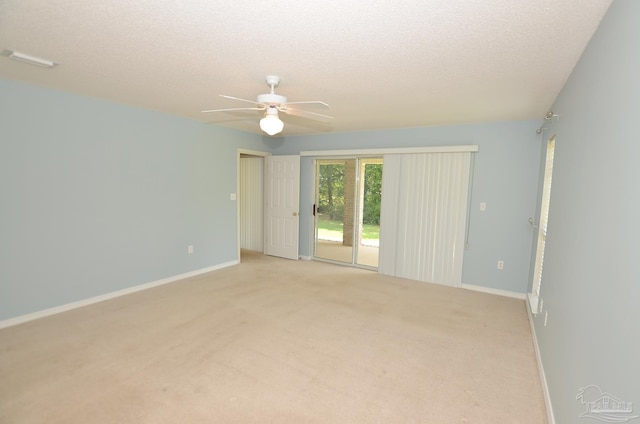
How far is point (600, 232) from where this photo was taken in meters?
1.36

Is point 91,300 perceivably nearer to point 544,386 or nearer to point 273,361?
point 273,361

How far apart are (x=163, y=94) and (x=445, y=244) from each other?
396 cm

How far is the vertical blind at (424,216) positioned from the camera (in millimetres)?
4250

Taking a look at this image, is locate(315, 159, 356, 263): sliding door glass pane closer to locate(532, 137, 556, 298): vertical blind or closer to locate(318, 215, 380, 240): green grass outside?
locate(318, 215, 380, 240): green grass outside

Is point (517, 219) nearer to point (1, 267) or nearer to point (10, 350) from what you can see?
point (10, 350)

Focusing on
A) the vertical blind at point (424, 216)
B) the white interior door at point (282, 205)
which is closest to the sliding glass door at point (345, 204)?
the white interior door at point (282, 205)

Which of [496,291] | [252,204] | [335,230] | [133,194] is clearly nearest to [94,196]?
[133,194]

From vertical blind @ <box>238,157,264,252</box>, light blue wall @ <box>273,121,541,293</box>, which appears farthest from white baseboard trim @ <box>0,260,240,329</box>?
light blue wall @ <box>273,121,541,293</box>

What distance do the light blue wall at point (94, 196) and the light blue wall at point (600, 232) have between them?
4.25 metres

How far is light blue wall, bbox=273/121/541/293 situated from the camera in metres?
3.84

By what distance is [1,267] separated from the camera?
110 inches

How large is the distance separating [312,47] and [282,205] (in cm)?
391

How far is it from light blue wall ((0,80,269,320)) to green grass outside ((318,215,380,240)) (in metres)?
2.42

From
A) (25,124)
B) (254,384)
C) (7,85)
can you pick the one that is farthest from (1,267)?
(254,384)
